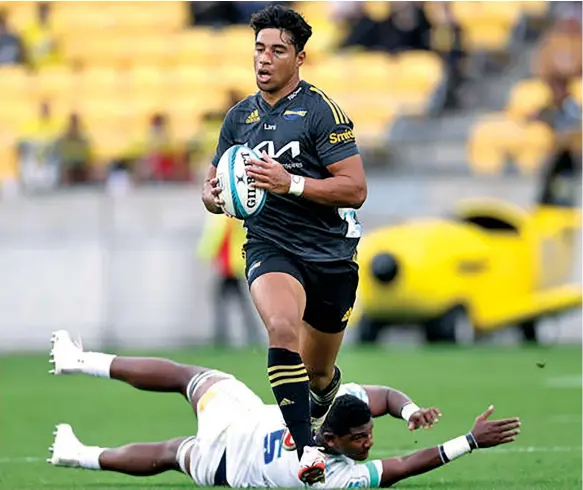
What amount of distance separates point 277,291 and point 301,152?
728mm

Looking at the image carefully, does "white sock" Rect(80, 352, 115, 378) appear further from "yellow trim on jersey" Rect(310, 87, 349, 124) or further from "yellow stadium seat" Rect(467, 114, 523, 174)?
"yellow stadium seat" Rect(467, 114, 523, 174)

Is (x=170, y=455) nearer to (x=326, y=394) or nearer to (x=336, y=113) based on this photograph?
(x=326, y=394)

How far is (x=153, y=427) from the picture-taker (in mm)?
11719

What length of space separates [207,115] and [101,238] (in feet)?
7.33

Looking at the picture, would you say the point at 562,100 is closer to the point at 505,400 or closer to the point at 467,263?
the point at 467,263

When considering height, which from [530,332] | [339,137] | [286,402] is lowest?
[530,332]

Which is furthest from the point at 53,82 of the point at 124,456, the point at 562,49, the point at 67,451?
the point at 124,456

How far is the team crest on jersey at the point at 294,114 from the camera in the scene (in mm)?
7562

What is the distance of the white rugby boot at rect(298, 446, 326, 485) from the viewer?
22.9 feet

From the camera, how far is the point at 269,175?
7.22 metres

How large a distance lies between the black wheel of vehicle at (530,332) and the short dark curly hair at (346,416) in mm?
12414

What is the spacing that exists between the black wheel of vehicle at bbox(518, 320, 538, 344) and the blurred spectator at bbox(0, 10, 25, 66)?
8.71 metres

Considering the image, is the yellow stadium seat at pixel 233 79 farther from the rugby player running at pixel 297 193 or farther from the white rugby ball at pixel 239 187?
the white rugby ball at pixel 239 187

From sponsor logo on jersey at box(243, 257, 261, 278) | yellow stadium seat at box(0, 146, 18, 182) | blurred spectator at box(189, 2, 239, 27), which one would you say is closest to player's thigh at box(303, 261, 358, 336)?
sponsor logo on jersey at box(243, 257, 261, 278)
